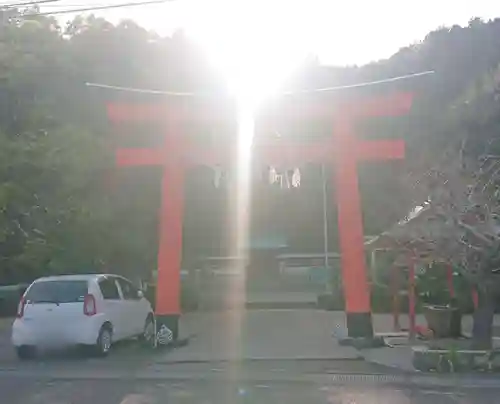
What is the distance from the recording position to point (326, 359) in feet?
45.8

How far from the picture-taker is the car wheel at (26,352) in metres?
14.7

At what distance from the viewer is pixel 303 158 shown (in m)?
16.4

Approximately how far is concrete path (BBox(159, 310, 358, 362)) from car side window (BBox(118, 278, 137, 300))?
1.44 metres

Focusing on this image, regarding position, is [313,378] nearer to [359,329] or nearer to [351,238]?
[359,329]

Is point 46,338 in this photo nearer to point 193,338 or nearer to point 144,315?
point 144,315

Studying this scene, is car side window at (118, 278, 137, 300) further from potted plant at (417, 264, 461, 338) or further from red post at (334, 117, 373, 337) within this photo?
potted plant at (417, 264, 461, 338)

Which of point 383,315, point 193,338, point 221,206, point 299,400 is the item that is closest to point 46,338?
point 193,338

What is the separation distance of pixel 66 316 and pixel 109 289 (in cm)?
123

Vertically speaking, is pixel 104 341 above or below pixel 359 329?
below

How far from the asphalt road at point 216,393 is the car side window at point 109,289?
3.51 metres

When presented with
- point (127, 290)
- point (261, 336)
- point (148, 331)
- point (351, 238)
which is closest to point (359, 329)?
point (351, 238)

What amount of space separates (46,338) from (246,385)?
15.3 ft

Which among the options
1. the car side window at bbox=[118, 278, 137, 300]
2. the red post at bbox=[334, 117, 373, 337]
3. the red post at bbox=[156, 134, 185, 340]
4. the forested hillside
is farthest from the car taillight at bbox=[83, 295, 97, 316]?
the forested hillside

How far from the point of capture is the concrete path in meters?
14.7
